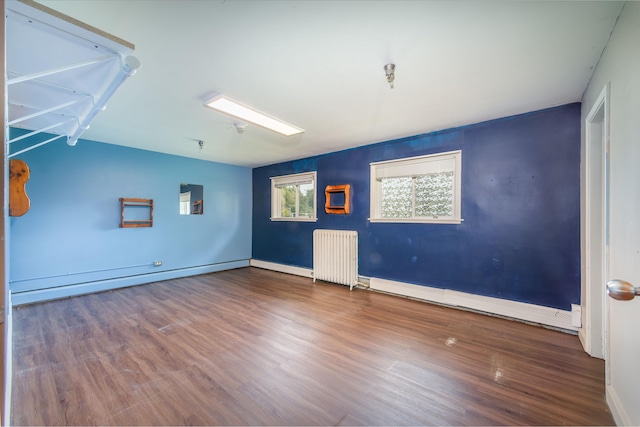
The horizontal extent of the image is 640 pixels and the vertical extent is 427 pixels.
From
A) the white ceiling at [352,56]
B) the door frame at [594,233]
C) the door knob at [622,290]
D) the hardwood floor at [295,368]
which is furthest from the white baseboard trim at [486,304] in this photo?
the door knob at [622,290]

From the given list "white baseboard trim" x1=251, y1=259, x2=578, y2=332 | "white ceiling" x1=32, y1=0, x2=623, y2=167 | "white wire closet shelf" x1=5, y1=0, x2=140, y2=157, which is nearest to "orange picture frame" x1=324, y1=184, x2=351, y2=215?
"white baseboard trim" x1=251, y1=259, x2=578, y2=332

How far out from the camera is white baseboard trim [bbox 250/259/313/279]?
5.16 metres

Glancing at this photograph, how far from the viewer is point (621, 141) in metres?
1.52

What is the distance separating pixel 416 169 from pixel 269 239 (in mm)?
3639

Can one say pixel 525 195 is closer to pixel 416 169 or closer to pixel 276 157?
pixel 416 169

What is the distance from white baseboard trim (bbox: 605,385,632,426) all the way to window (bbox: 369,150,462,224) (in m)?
2.02

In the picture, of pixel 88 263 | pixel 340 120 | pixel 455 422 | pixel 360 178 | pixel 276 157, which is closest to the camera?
pixel 455 422

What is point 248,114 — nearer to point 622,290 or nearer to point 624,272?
point 622,290

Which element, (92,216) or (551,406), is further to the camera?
(92,216)

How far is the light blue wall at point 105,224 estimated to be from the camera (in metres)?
3.60

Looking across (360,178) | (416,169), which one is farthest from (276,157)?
(416,169)

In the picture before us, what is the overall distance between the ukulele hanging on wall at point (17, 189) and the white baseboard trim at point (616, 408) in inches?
140

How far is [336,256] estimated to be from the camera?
14.7 ft

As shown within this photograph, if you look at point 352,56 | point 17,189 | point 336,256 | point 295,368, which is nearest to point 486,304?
point 336,256
